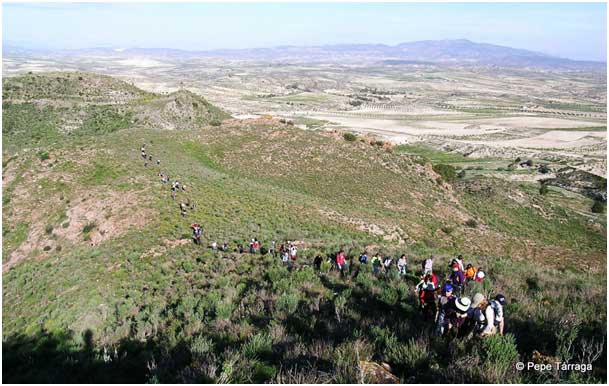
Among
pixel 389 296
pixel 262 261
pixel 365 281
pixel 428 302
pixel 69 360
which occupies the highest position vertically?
pixel 428 302

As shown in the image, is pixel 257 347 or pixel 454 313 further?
pixel 454 313

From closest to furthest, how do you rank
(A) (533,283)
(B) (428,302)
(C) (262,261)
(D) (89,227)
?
(B) (428,302) < (A) (533,283) < (C) (262,261) < (D) (89,227)

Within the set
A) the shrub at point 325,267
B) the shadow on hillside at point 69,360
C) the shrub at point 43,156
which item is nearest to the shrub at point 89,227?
the shadow on hillside at point 69,360

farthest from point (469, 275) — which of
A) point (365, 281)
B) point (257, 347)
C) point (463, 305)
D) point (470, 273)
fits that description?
point (257, 347)

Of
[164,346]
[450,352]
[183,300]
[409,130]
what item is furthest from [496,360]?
[409,130]

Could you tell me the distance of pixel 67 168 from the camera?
98.6ft

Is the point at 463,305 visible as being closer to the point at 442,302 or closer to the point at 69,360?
the point at 442,302

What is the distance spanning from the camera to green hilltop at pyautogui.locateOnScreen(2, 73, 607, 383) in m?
7.96

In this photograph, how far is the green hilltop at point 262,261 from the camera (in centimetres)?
796

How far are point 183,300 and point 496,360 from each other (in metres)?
9.89

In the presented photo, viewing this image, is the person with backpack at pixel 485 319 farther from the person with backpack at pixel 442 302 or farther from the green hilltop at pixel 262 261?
the person with backpack at pixel 442 302

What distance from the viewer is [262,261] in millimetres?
17688

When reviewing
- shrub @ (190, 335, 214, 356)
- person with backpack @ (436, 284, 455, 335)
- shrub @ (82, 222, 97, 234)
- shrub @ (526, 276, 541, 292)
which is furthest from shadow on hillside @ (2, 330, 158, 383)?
shrub @ (526, 276, 541, 292)
